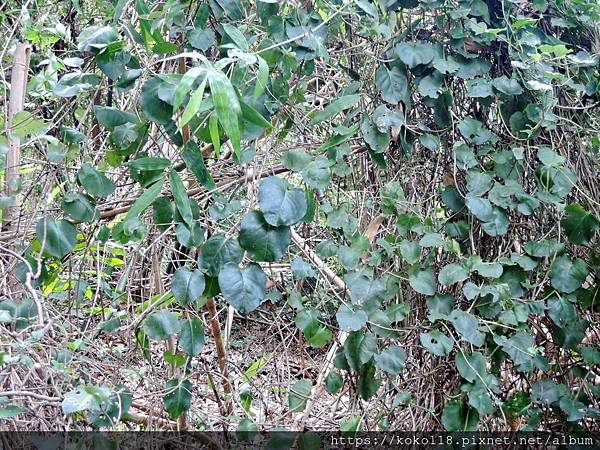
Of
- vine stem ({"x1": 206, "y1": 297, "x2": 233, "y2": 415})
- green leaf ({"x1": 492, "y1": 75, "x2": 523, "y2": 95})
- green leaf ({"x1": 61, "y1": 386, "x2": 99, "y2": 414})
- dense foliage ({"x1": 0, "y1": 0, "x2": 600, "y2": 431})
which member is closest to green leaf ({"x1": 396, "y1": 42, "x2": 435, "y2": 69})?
dense foliage ({"x1": 0, "y1": 0, "x2": 600, "y2": 431})

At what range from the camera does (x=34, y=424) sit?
1.69 metres

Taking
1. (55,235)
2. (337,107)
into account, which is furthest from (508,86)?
(55,235)

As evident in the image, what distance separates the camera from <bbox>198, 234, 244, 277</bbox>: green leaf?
1589 millimetres

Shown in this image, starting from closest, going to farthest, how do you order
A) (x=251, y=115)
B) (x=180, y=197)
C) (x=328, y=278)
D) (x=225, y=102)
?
(x=225, y=102) < (x=251, y=115) < (x=180, y=197) < (x=328, y=278)

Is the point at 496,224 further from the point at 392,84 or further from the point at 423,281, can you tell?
the point at 392,84

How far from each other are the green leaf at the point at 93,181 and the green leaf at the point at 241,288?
0.43 metres

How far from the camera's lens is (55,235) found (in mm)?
1688

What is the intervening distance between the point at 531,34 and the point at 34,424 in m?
1.84

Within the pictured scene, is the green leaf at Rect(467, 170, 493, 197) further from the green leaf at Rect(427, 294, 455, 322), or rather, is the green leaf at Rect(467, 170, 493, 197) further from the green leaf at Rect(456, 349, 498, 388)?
the green leaf at Rect(456, 349, 498, 388)

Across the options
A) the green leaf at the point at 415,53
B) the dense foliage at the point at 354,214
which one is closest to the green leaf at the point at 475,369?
the dense foliage at the point at 354,214

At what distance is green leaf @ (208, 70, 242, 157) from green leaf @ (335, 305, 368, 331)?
659 millimetres

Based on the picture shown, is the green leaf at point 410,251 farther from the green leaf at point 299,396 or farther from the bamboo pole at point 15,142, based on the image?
the bamboo pole at point 15,142

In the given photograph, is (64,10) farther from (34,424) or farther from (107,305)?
(34,424)

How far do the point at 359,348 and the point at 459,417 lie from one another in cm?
38
